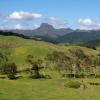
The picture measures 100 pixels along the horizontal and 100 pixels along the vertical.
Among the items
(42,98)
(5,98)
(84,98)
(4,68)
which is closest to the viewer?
(5,98)

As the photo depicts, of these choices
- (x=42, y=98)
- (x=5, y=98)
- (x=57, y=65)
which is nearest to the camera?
(x=5, y=98)

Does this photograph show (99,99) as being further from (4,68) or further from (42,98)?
(4,68)

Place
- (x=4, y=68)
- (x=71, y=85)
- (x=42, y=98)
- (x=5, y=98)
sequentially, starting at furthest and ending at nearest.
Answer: (x=4, y=68) → (x=71, y=85) → (x=42, y=98) → (x=5, y=98)

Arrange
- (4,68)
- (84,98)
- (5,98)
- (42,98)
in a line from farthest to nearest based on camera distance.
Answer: (4,68) < (84,98) < (42,98) < (5,98)

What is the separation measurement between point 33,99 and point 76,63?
153 metres

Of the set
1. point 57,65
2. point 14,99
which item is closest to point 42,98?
point 14,99

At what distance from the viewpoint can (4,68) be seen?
7087 inches

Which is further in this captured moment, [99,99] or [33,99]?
[99,99]

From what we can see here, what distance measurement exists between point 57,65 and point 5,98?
15872 centimetres

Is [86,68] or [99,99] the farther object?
[86,68]

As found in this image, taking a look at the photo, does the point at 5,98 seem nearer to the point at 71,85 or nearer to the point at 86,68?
the point at 71,85

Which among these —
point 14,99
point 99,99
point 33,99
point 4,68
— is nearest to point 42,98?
point 33,99

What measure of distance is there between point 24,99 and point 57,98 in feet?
18.6

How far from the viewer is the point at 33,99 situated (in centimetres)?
3831
